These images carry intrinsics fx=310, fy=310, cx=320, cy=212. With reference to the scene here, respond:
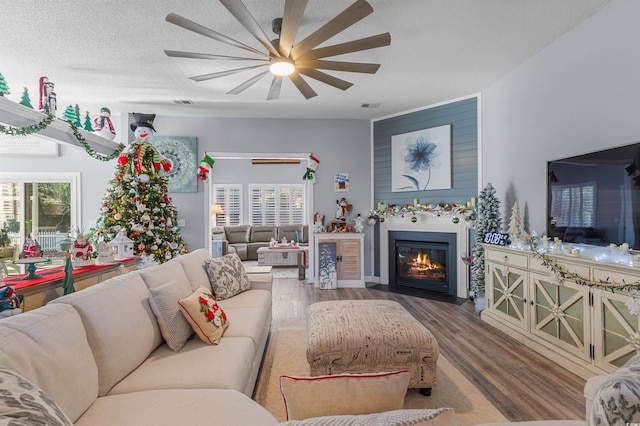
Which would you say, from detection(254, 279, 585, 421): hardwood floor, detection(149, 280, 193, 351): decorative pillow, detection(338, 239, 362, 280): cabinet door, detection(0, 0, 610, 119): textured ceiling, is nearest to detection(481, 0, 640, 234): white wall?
detection(0, 0, 610, 119): textured ceiling

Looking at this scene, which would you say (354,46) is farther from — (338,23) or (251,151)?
(251,151)

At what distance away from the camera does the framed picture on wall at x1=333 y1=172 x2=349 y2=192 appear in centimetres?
575

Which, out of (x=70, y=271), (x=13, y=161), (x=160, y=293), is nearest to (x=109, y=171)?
(x=13, y=161)

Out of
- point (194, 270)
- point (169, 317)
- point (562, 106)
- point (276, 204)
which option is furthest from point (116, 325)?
point (276, 204)

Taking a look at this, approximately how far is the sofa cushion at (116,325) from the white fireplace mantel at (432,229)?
4170mm

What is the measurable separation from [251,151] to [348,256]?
2.56 meters

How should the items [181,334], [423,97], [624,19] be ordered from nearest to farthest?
[181,334], [624,19], [423,97]

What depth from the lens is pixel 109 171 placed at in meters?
5.35

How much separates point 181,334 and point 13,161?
5463 mm

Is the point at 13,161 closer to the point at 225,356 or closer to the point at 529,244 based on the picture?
the point at 225,356

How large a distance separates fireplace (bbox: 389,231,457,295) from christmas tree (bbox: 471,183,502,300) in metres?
0.66

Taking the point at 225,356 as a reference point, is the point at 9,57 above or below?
above

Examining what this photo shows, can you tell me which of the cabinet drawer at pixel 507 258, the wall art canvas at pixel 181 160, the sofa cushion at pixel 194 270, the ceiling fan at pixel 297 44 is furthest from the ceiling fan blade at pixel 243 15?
the wall art canvas at pixel 181 160

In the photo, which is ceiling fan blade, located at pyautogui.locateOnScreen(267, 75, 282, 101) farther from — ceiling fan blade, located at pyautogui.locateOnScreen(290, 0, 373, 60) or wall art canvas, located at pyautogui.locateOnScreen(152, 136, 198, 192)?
wall art canvas, located at pyautogui.locateOnScreen(152, 136, 198, 192)
